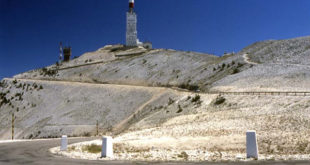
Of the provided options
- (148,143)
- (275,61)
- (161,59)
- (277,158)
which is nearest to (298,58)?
(275,61)

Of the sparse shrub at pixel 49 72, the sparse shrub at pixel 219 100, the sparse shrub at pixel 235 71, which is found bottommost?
the sparse shrub at pixel 219 100

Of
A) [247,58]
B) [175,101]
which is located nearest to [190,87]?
[175,101]

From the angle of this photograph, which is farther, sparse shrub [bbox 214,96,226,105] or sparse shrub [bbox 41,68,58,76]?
sparse shrub [bbox 41,68,58,76]

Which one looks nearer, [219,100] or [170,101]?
[219,100]

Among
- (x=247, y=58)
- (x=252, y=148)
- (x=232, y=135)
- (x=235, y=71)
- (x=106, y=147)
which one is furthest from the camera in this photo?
(x=247, y=58)

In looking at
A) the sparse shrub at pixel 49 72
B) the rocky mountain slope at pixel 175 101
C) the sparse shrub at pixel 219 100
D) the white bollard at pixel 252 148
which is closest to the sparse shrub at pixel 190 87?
the rocky mountain slope at pixel 175 101

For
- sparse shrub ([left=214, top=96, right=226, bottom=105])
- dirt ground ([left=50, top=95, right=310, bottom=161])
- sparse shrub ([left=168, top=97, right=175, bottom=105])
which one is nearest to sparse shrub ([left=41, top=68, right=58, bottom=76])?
sparse shrub ([left=168, top=97, right=175, bottom=105])

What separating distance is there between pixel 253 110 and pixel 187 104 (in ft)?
47.2

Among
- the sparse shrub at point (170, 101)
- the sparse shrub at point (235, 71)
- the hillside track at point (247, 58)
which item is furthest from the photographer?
the hillside track at point (247, 58)

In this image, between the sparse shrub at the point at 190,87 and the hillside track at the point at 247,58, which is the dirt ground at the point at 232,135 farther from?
the hillside track at the point at 247,58

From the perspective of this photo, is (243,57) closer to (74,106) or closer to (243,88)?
(243,88)

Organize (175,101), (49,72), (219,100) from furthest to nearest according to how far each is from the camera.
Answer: (49,72) < (175,101) < (219,100)

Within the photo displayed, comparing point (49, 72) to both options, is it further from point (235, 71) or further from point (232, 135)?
point (232, 135)

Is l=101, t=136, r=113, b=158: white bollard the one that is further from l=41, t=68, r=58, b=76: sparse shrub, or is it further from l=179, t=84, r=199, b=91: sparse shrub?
l=41, t=68, r=58, b=76: sparse shrub
